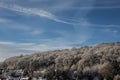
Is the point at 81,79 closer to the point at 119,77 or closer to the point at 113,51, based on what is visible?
the point at 119,77

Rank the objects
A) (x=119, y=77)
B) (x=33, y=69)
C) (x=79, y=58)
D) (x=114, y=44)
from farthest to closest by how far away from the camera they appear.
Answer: (x=114, y=44), (x=79, y=58), (x=33, y=69), (x=119, y=77)

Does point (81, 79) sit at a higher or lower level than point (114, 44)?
lower

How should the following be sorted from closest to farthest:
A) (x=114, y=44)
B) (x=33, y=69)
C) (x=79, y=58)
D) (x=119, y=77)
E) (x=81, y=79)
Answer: (x=119, y=77) < (x=81, y=79) < (x=33, y=69) < (x=79, y=58) < (x=114, y=44)

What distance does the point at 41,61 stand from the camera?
475ft

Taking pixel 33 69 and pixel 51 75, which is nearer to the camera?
pixel 51 75

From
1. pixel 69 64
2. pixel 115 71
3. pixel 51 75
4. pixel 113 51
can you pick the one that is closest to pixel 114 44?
pixel 113 51

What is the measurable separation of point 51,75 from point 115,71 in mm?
20745

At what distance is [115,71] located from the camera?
102 m

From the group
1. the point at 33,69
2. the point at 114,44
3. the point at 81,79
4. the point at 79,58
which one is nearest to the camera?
the point at 81,79

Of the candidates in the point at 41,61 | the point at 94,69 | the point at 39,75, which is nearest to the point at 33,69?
the point at 41,61

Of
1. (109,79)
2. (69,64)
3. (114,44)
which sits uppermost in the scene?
(114,44)

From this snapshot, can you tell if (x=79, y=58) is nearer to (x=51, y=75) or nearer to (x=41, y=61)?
(x=41, y=61)

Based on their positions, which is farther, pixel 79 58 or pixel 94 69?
pixel 79 58

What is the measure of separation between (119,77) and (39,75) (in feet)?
90.6
